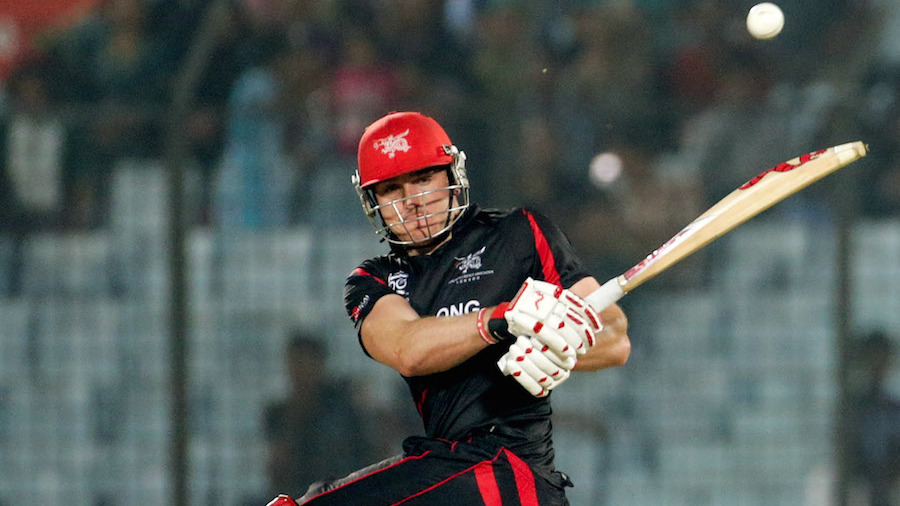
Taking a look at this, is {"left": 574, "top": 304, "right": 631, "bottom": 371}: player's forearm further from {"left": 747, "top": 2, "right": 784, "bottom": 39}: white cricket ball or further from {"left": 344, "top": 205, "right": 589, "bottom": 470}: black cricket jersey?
{"left": 747, "top": 2, "right": 784, "bottom": 39}: white cricket ball

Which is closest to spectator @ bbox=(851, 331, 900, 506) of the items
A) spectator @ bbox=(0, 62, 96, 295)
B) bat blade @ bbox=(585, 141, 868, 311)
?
bat blade @ bbox=(585, 141, 868, 311)

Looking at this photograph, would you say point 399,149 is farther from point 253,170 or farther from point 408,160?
point 253,170

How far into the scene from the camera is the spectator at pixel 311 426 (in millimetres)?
6227

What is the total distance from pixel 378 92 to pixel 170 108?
1134mm

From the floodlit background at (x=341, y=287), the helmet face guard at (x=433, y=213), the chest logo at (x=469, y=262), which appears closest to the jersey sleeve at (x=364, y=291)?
the helmet face guard at (x=433, y=213)

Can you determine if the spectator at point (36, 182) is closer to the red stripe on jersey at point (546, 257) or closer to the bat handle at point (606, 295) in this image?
the red stripe on jersey at point (546, 257)

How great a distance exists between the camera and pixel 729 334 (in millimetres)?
6320

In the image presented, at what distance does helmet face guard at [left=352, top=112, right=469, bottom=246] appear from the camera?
359 centimetres

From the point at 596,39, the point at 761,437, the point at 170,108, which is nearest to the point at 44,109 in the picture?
the point at 170,108

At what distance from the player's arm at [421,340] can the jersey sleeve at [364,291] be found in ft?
0.29

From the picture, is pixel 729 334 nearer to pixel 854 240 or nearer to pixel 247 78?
pixel 854 240

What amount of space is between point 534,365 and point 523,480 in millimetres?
391

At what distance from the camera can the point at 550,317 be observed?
3008mm

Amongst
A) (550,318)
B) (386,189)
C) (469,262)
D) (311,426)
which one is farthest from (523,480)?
(311,426)
